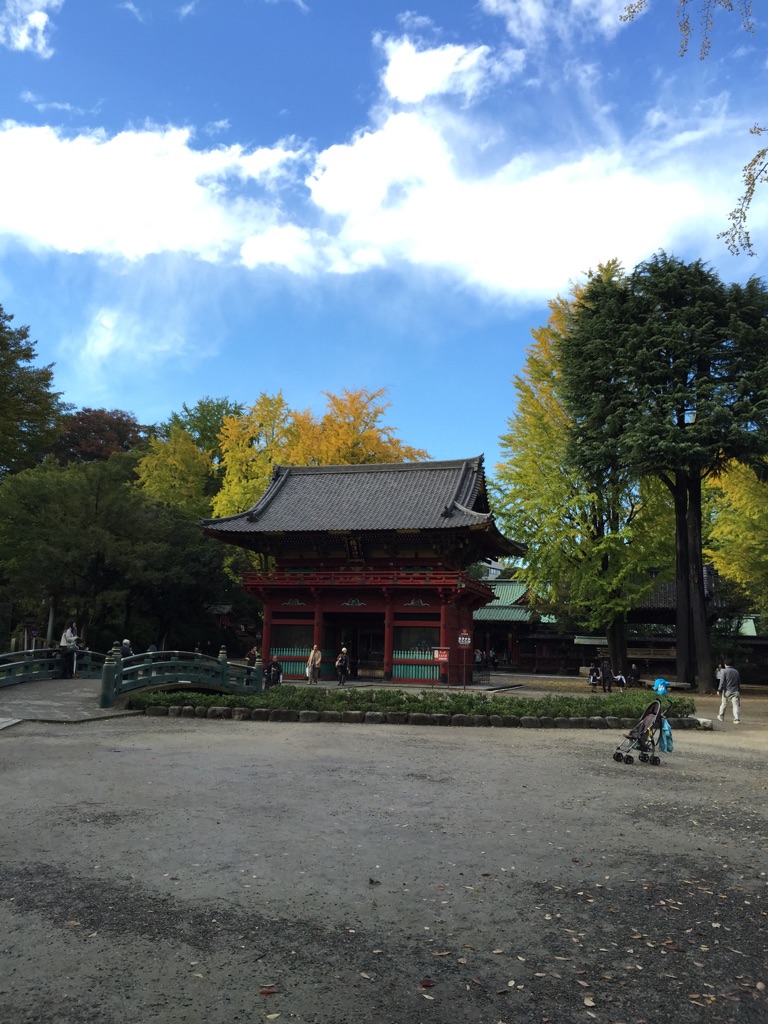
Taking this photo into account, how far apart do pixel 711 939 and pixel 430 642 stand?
26918 millimetres

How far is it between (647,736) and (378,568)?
71.3ft

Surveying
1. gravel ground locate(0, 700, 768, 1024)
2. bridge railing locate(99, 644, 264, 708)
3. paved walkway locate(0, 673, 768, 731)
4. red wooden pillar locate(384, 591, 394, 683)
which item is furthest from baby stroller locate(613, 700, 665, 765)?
red wooden pillar locate(384, 591, 394, 683)

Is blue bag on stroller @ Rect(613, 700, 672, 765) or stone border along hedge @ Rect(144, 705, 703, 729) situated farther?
stone border along hedge @ Rect(144, 705, 703, 729)

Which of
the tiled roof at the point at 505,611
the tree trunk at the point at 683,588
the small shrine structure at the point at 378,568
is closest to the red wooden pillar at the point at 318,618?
the small shrine structure at the point at 378,568

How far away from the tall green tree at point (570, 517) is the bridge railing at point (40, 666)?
1900cm

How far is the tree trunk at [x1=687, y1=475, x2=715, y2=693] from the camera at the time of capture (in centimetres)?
3011

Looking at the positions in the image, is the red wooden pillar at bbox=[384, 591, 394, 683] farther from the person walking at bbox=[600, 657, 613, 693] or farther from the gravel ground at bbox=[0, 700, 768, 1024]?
the gravel ground at bbox=[0, 700, 768, 1024]

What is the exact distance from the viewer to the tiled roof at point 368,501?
106 ft

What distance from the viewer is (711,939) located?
4.91 meters

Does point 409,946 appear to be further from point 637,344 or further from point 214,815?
point 637,344

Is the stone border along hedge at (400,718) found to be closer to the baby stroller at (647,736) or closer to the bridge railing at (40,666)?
the baby stroller at (647,736)

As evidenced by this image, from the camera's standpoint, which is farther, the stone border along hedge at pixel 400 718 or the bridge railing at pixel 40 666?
the bridge railing at pixel 40 666

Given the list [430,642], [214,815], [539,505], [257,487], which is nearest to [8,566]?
[257,487]

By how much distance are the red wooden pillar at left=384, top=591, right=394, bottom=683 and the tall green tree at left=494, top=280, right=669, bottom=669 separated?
6.68m
